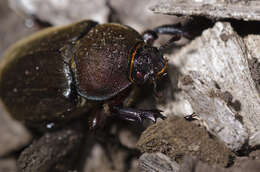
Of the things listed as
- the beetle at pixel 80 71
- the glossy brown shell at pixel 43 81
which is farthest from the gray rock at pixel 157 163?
the glossy brown shell at pixel 43 81

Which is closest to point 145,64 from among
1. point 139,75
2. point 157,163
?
point 139,75

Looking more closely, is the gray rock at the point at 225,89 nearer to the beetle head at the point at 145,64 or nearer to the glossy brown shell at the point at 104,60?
the beetle head at the point at 145,64

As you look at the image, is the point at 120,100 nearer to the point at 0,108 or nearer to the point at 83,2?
the point at 83,2

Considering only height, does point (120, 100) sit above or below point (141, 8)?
below

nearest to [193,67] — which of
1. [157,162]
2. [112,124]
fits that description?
[157,162]

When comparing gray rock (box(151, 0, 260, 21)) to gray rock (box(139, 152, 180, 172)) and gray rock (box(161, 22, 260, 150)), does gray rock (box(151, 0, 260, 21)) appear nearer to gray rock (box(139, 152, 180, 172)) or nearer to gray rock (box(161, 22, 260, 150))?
gray rock (box(161, 22, 260, 150))

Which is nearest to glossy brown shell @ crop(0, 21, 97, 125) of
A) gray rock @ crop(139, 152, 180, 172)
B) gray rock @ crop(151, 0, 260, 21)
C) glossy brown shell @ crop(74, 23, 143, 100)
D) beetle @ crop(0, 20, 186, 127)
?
beetle @ crop(0, 20, 186, 127)

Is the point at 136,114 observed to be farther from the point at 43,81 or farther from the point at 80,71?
the point at 43,81
